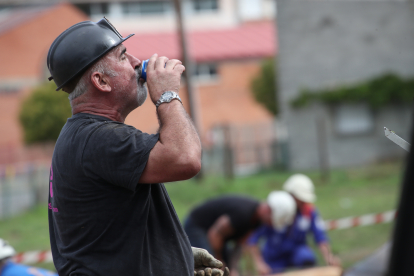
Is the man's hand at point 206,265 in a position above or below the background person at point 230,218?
above

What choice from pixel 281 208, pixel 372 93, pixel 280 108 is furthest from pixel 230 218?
pixel 280 108

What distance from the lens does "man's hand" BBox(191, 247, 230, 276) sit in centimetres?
222

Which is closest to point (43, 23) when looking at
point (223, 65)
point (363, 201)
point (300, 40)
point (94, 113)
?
point (223, 65)

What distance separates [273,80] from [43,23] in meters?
13.1

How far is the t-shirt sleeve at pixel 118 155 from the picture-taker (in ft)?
5.71

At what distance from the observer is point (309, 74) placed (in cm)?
1867

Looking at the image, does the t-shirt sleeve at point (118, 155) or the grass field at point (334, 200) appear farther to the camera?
the grass field at point (334, 200)

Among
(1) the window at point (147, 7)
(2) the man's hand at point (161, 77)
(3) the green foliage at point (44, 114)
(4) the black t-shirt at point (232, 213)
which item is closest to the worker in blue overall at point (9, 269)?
(4) the black t-shirt at point (232, 213)

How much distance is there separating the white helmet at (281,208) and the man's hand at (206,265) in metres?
3.52

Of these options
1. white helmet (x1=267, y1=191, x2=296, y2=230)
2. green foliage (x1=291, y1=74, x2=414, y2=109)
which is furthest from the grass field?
green foliage (x1=291, y1=74, x2=414, y2=109)

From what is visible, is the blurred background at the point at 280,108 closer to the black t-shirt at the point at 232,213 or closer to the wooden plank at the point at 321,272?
the black t-shirt at the point at 232,213

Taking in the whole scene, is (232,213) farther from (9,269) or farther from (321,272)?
(9,269)

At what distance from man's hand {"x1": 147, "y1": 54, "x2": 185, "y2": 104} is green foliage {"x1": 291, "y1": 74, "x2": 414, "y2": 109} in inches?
652

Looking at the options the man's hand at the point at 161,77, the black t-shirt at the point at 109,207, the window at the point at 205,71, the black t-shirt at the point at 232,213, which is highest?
the man's hand at the point at 161,77
